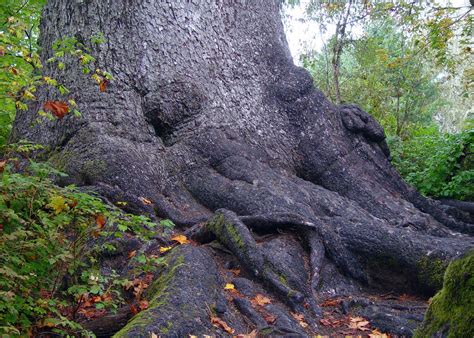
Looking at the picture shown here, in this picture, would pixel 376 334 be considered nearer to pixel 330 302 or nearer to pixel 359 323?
pixel 359 323

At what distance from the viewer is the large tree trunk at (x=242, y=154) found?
5141 millimetres

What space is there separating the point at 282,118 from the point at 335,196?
153 centimetres

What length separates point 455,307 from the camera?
Answer: 7.41 feet

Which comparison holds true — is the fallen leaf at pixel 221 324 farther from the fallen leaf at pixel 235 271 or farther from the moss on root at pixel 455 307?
the moss on root at pixel 455 307

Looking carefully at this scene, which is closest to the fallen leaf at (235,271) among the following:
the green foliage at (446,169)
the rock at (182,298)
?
the rock at (182,298)

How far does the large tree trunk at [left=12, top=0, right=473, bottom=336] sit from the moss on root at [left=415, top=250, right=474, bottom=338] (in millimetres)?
1757

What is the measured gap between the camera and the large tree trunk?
5.14 meters

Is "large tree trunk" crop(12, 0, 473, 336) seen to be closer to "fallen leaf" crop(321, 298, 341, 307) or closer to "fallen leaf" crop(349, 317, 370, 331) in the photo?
"fallen leaf" crop(321, 298, 341, 307)

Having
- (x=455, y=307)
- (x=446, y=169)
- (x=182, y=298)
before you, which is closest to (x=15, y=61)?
(x=182, y=298)

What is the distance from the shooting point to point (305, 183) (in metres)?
6.57

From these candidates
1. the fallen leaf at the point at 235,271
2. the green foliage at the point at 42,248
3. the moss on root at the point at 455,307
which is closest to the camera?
the moss on root at the point at 455,307

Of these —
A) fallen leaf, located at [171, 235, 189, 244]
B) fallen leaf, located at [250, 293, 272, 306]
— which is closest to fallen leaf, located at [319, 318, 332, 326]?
fallen leaf, located at [250, 293, 272, 306]

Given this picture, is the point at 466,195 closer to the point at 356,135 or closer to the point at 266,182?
the point at 356,135

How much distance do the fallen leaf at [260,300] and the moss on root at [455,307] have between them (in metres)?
1.94
